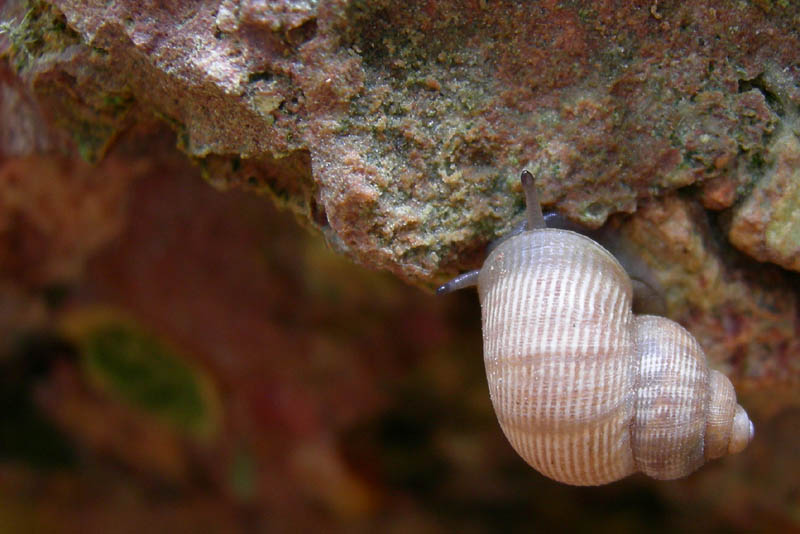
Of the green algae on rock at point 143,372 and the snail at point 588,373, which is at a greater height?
the snail at point 588,373

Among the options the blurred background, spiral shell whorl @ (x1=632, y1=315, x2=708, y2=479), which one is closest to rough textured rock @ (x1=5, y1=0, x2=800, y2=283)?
spiral shell whorl @ (x1=632, y1=315, x2=708, y2=479)

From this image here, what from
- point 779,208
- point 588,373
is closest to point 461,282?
point 588,373

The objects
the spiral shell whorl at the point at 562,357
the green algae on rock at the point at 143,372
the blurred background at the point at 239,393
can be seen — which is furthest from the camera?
the green algae on rock at the point at 143,372

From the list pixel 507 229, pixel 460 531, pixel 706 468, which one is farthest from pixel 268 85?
pixel 460 531

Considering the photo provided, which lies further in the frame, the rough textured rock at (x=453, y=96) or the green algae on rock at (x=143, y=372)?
the green algae on rock at (x=143, y=372)

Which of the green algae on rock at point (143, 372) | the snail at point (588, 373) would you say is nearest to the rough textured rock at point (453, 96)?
the snail at point (588, 373)

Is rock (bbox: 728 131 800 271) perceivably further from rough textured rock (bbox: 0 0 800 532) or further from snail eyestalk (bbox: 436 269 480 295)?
snail eyestalk (bbox: 436 269 480 295)

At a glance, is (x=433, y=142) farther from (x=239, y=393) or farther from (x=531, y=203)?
(x=239, y=393)

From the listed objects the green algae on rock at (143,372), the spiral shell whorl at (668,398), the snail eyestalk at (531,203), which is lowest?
the green algae on rock at (143,372)

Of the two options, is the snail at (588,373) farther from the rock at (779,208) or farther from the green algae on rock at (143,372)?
the green algae on rock at (143,372)
